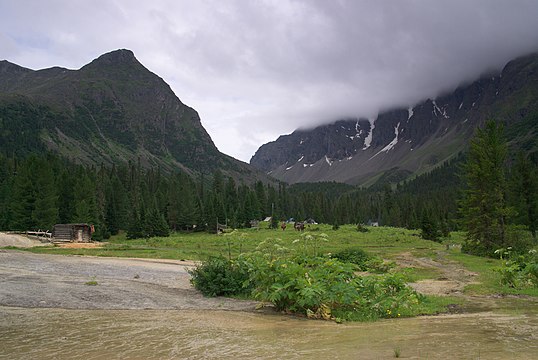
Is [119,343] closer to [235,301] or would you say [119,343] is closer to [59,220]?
[235,301]

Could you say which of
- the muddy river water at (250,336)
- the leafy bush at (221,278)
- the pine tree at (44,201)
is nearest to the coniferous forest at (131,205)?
the pine tree at (44,201)

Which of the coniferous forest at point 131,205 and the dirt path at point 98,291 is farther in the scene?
the coniferous forest at point 131,205

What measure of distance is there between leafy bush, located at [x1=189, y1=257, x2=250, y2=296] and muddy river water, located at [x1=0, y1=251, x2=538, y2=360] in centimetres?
68

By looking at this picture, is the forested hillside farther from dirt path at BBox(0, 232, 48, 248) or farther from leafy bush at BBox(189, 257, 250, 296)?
leafy bush at BBox(189, 257, 250, 296)

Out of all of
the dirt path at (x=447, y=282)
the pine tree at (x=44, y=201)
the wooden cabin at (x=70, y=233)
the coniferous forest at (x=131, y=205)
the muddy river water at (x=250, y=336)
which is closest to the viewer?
the muddy river water at (x=250, y=336)

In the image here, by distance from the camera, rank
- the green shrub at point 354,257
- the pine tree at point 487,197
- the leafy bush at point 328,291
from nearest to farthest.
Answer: the leafy bush at point 328,291
the green shrub at point 354,257
the pine tree at point 487,197

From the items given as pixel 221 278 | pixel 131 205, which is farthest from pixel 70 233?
pixel 131 205

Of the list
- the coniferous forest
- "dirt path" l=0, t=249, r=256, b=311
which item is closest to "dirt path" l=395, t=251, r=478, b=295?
"dirt path" l=0, t=249, r=256, b=311

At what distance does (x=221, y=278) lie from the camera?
18125 millimetres

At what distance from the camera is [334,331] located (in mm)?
11328

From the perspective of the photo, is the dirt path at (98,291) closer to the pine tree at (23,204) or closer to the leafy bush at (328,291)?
the leafy bush at (328,291)

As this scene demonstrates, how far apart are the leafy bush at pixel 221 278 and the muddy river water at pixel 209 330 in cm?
68

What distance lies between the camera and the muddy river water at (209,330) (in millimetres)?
8844

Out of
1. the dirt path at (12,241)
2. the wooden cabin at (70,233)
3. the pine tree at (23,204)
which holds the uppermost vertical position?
the pine tree at (23,204)
